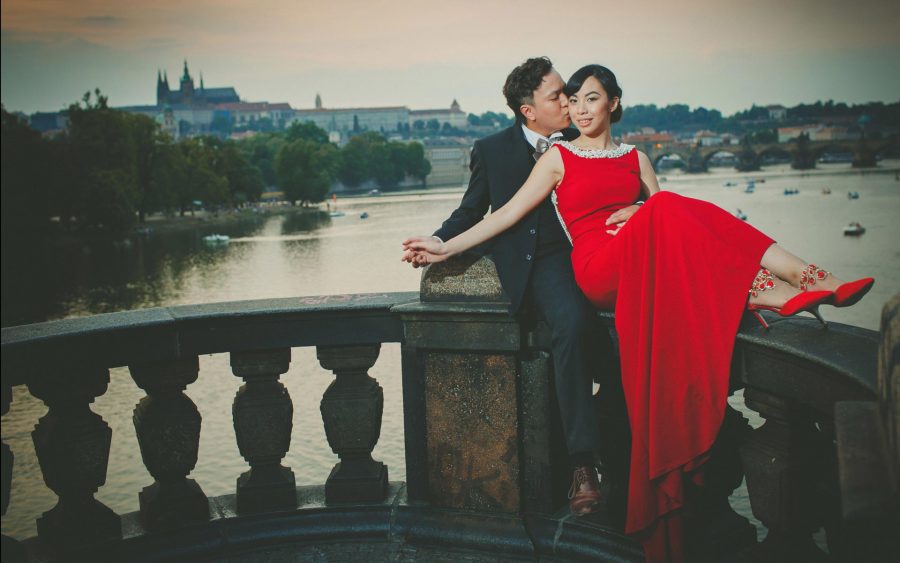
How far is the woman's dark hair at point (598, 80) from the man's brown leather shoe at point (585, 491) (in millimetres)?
1118

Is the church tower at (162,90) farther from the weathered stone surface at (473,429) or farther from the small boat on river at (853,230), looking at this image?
the weathered stone surface at (473,429)

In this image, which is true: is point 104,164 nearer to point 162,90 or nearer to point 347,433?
point 347,433

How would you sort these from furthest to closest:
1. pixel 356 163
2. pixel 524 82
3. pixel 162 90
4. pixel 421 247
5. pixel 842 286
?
pixel 162 90 → pixel 356 163 → pixel 524 82 → pixel 421 247 → pixel 842 286

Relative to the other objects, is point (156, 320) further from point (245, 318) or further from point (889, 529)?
point (889, 529)

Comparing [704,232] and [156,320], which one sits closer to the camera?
[704,232]

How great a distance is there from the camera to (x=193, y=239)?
163ft

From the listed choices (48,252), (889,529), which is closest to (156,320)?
(48,252)

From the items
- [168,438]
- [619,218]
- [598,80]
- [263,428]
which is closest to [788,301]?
[619,218]

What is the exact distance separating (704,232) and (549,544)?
0.98 m

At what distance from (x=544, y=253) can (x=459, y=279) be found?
275 mm

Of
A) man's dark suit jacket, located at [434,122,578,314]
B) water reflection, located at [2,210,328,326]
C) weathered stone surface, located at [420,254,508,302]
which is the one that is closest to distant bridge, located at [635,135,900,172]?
water reflection, located at [2,210,328,326]

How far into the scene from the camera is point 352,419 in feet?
8.64

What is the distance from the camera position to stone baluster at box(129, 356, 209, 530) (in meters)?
2.45

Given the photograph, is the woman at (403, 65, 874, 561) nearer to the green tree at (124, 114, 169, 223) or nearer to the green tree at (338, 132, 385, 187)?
the green tree at (124, 114, 169, 223)
